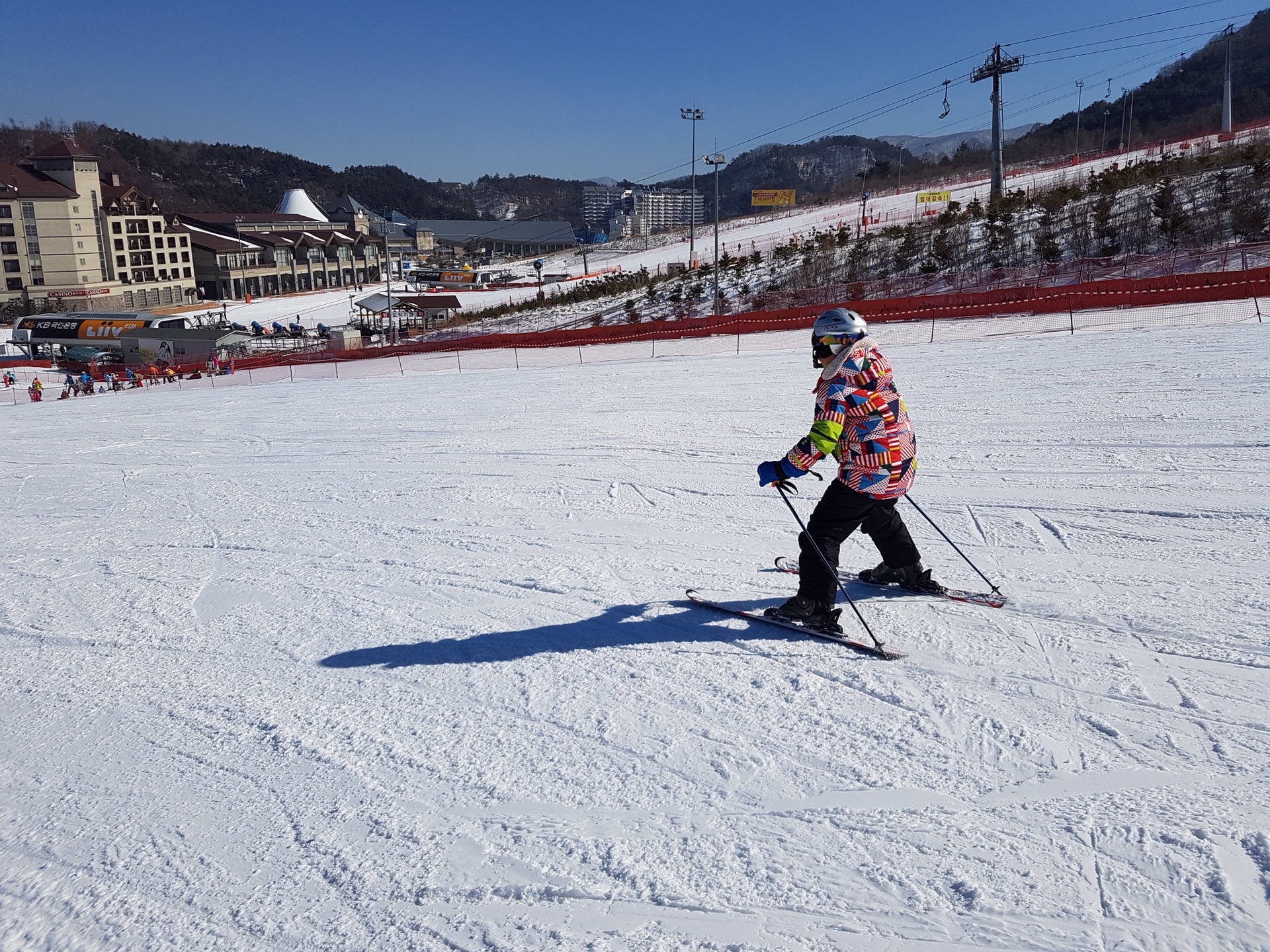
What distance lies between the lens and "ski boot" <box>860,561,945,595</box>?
195 inches

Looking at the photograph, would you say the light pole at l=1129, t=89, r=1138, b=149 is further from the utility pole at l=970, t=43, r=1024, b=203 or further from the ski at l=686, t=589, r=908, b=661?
the ski at l=686, t=589, r=908, b=661

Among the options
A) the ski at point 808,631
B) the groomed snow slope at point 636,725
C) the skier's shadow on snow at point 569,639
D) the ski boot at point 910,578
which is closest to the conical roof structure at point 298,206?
the groomed snow slope at point 636,725

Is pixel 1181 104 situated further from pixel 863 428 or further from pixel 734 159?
pixel 863 428

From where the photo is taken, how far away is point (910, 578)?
497cm

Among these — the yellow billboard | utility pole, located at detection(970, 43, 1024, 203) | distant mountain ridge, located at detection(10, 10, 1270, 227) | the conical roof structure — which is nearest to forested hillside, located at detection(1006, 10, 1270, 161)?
distant mountain ridge, located at detection(10, 10, 1270, 227)

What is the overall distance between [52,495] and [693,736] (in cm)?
907

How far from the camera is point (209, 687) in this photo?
452cm

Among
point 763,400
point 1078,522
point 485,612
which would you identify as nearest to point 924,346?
point 763,400

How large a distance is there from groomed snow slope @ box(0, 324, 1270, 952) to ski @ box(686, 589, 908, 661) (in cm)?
8

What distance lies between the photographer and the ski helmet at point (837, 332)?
419 cm

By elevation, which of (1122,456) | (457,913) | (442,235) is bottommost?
(457,913)

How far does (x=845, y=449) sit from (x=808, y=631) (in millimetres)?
1033

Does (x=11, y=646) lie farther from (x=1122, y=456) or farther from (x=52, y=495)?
(x=1122, y=456)

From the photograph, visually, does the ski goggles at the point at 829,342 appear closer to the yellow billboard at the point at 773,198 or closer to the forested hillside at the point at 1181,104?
the forested hillside at the point at 1181,104
